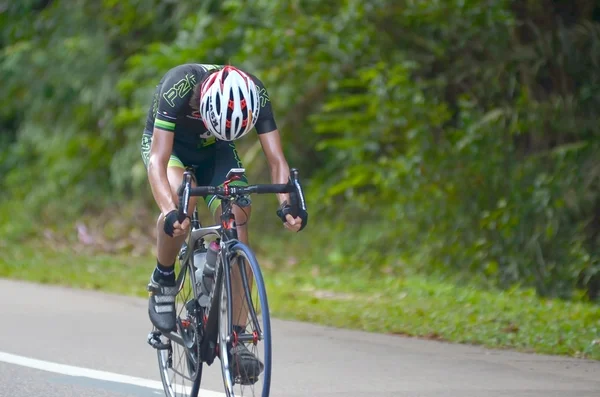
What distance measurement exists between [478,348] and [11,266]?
6947 mm

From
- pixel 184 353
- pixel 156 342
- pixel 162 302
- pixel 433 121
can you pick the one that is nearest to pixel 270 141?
pixel 162 302

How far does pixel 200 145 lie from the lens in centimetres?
619

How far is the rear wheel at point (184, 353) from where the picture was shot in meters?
5.70

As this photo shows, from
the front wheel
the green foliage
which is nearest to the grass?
the green foliage

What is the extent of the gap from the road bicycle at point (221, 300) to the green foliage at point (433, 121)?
6.34m

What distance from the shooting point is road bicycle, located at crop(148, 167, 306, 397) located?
16.6 feet

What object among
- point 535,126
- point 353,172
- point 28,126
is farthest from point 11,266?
point 28,126

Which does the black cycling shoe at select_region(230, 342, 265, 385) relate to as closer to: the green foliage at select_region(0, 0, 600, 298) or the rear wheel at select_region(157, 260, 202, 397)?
the rear wheel at select_region(157, 260, 202, 397)

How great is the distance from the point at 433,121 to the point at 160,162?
7.80 m

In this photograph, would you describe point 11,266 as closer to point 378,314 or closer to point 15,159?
point 378,314

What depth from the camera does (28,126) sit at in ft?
65.5

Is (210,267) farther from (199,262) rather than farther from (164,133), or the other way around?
(164,133)

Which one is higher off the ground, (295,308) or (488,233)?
(488,233)

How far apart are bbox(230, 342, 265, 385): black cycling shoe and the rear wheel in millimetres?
543
